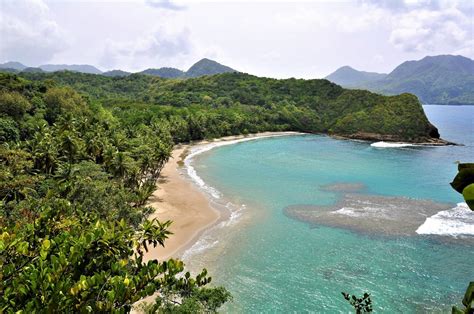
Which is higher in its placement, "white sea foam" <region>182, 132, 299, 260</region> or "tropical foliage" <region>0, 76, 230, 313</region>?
"tropical foliage" <region>0, 76, 230, 313</region>

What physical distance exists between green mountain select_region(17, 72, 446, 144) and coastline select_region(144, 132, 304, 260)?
3695 cm

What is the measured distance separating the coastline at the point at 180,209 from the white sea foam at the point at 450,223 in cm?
2392

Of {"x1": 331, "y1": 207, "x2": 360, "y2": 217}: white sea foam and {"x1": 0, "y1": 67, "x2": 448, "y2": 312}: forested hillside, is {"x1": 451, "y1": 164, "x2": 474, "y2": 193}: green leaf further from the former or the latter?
{"x1": 331, "y1": 207, "x2": 360, "y2": 217}: white sea foam

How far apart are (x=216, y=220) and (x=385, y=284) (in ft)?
63.8

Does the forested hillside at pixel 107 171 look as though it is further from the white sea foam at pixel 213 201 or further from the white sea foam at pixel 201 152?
the white sea foam at pixel 201 152

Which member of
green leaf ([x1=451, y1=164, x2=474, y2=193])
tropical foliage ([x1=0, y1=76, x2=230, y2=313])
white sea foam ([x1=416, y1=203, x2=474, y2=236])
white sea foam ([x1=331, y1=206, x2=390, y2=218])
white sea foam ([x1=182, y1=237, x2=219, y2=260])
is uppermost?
green leaf ([x1=451, y1=164, x2=474, y2=193])

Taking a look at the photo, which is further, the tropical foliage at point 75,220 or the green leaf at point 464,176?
the tropical foliage at point 75,220

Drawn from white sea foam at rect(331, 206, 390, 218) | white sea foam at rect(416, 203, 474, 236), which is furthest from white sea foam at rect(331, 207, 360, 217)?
white sea foam at rect(416, 203, 474, 236)

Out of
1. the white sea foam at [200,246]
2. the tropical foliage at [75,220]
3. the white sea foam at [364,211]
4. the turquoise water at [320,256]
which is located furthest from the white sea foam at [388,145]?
the white sea foam at [200,246]

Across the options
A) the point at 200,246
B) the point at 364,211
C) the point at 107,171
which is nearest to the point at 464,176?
the point at 200,246

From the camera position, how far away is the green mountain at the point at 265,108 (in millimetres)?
110312

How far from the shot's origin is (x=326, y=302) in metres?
25.9

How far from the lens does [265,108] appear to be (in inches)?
5842

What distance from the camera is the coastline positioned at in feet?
113
